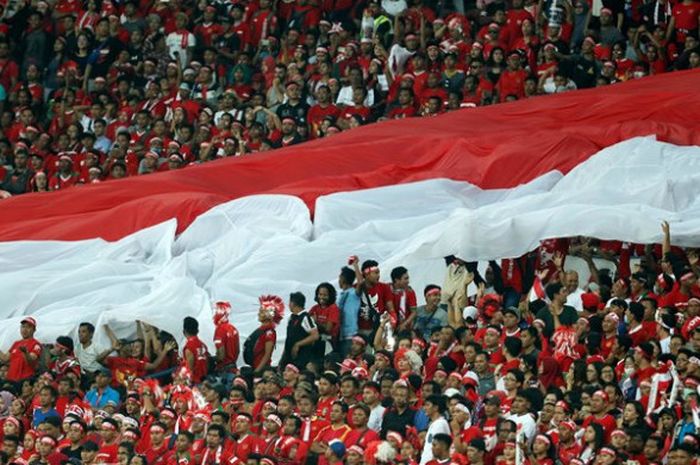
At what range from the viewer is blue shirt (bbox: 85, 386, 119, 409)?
19766mm

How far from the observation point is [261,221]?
2261cm

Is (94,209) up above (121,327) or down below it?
above

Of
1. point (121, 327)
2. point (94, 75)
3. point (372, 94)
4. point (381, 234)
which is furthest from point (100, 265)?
point (94, 75)

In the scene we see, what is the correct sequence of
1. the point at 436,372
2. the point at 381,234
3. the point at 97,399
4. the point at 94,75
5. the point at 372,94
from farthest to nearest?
the point at 94,75
the point at 372,94
the point at 381,234
the point at 97,399
the point at 436,372

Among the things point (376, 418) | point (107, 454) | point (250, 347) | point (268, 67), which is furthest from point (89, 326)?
point (268, 67)

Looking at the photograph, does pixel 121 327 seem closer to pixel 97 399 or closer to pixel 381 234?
pixel 97 399

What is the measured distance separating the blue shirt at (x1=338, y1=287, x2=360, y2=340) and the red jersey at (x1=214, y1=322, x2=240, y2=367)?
3.29 feet

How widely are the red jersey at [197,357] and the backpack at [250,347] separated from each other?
36cm

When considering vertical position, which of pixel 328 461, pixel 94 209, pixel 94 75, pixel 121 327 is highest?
pixel 94 75

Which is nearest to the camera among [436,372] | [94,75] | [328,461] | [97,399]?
[328,461]

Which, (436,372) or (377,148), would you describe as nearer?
(436,372)

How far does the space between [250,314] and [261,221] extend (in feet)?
6.39

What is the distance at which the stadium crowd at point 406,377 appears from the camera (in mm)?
16188

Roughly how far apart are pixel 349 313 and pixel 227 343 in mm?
1158
